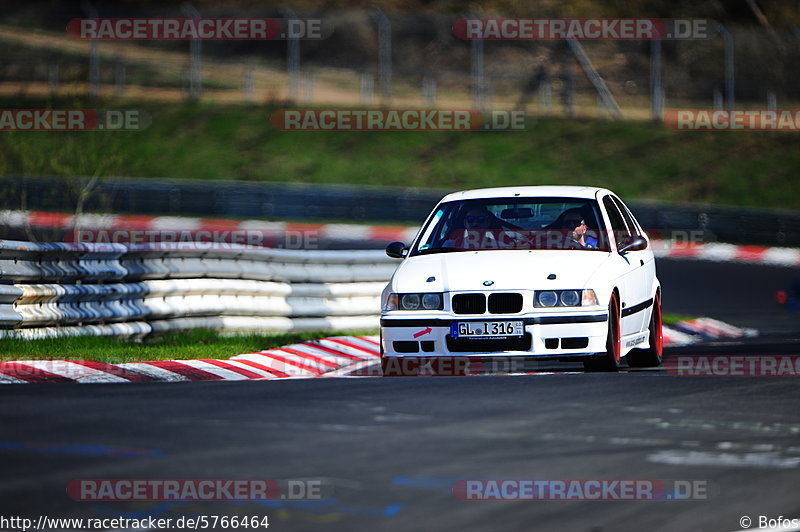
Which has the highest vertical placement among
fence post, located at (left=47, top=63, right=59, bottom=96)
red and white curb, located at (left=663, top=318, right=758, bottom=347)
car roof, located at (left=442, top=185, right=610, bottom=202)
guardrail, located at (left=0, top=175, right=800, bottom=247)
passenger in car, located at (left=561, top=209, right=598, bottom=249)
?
fence post, located at (left=47, top=63, right=59, bottom=96)

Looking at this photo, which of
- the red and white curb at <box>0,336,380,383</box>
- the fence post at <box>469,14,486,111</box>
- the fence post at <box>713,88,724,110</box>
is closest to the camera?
the red and white curb at <box>0,336,380,383</box>

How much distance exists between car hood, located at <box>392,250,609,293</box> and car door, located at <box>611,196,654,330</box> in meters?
0.49

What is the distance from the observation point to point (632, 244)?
11430 millimetres

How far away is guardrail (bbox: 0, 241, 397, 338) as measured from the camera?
12.2 meters

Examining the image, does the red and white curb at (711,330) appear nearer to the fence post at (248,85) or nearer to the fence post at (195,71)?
the fence post at (195,71)

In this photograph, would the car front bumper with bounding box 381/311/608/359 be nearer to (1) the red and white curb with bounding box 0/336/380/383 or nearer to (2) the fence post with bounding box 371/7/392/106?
(1) the red and white curb with bounding box 0/336/380/383

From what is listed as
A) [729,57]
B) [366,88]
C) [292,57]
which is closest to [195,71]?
[292,57]

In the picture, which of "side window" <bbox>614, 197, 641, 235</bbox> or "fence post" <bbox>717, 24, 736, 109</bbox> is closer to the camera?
"side window" <bbox>614, 197, 641, 235</bbox>

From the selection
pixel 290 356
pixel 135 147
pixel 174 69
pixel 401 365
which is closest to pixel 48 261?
pixel 290 356

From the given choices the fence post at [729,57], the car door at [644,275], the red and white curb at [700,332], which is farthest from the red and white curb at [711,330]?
the fence post at [729,57]

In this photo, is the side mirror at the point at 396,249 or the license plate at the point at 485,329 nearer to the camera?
the license plate at the point at 485,329

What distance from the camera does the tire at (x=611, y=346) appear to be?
10625 mm

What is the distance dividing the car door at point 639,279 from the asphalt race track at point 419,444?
1621 mm

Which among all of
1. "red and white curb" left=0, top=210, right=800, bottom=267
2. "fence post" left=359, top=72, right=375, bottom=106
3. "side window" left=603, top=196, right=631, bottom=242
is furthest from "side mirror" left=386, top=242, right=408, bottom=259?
"fence post" left=359, top=72, right=375, bottom=106
